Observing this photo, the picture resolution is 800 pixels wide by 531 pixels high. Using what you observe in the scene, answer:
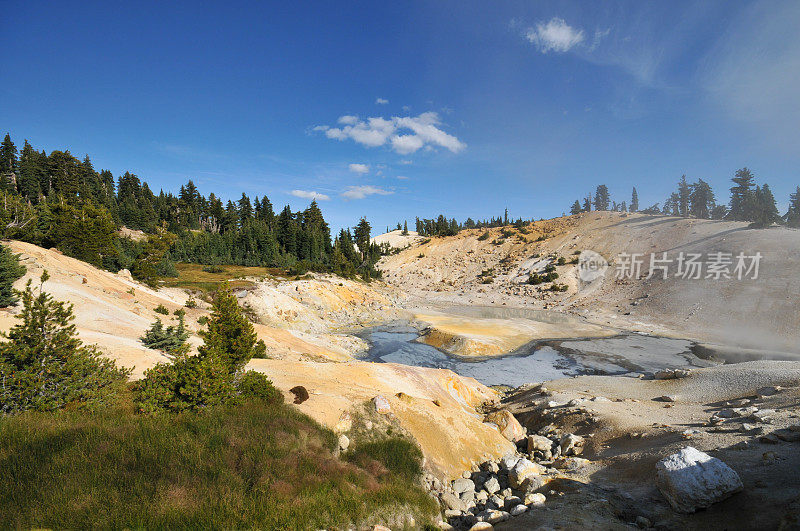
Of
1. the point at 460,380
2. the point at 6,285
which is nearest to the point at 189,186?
the point at 6,285

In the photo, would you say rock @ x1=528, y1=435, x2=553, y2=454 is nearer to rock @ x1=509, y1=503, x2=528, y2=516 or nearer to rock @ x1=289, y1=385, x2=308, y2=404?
rock @ x1=509, y1=503, x2=528, y2=516

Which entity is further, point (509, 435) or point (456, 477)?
point (509, 435)

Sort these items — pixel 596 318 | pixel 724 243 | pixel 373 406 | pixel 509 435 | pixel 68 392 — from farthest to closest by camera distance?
pixel 724 243 < pixel 596 318 < pixel 509 435 < pixel 373 406 < pixel 68 392

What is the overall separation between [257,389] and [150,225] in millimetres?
112119

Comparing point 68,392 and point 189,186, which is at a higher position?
point 189,186

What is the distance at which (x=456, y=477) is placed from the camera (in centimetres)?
1186

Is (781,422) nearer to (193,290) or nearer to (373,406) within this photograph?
(373,406)

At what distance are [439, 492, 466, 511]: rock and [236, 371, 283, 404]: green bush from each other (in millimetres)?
7002

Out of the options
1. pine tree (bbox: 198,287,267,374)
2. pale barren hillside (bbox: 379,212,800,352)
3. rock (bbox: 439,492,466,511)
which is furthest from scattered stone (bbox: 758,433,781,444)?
pale barren hillside (bbox: 379,212,800,352)

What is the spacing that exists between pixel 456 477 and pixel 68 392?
13.5 meters

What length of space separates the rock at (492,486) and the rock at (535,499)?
1458 millimetres

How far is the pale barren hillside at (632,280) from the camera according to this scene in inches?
1823

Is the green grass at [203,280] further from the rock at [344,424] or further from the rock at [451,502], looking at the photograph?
the rock at [451,502]

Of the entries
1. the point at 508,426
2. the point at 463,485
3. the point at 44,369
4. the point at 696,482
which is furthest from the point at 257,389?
the point at 696,482
